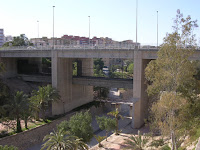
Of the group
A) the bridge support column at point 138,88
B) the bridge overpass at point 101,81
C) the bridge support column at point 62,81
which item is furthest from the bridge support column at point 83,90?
the bridge support column at point 138,88

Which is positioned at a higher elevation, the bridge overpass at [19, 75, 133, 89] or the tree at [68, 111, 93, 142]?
the bridge overpass at [19, 75, 133, 89]

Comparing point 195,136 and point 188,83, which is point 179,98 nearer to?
point 188,83

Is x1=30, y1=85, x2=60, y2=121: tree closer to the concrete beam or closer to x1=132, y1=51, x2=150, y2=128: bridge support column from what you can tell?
the concrete beam

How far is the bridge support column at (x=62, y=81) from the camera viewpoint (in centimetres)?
3017

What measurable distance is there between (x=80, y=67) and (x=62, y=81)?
5.86 m

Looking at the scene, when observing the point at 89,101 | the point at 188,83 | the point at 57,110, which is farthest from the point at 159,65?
the point at 89,101

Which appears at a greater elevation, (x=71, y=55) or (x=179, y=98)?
(x=71, y=55)

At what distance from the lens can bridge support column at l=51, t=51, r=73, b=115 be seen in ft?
99.0

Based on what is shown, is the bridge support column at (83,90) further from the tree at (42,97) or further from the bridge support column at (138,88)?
the bridge support column at (138,88)

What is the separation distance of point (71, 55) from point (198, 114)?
20650 mm

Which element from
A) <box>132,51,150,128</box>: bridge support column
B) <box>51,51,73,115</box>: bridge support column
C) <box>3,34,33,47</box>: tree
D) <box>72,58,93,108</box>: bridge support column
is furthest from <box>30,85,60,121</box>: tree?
<box>3,34,33,47</box>: tree

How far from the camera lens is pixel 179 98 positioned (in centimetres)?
1171

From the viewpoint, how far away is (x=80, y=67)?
35.8 m

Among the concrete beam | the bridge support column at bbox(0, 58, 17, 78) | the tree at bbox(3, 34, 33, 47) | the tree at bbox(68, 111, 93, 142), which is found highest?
the tree at bbox(3, 34, 33, 47)
